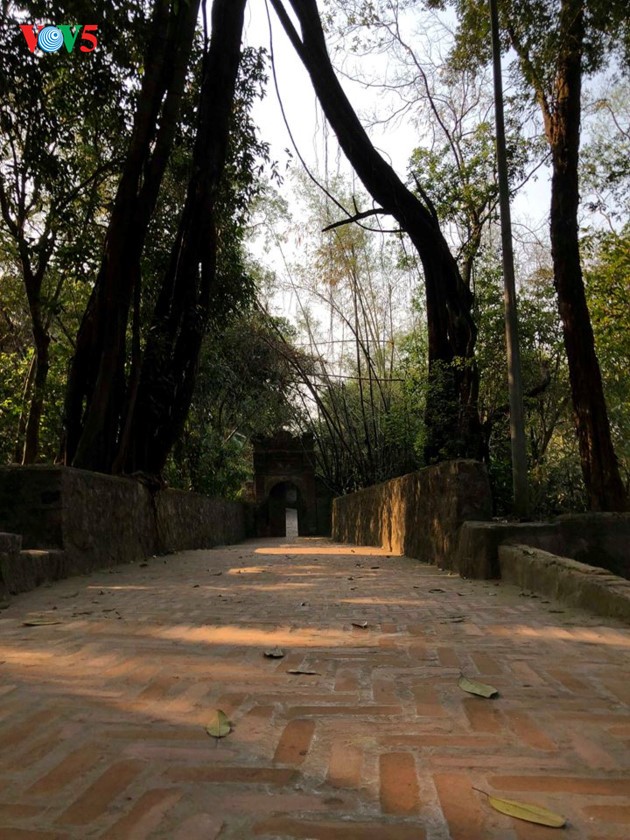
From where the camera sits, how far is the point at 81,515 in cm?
529

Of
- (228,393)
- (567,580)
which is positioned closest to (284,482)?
(228,393)

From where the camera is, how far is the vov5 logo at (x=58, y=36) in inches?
219

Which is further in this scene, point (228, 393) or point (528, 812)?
point (228, 393)

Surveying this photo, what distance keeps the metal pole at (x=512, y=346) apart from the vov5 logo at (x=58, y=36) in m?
3.76

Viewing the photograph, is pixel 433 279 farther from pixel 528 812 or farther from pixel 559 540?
pixel 528 812

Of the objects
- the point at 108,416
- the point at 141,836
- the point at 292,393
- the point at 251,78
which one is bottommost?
the point at 141,836

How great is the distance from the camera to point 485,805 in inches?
50.5

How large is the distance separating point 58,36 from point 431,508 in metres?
5.88

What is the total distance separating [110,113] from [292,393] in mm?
11970

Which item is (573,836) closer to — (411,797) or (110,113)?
(411,797)

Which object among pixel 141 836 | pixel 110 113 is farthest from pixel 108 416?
pixel 141 836

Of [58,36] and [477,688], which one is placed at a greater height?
[58,36]

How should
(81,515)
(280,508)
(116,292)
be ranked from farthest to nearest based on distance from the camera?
(280,508), (116,292), (81,515)

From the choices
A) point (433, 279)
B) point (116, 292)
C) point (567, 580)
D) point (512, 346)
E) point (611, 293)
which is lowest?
point (567, 580)
